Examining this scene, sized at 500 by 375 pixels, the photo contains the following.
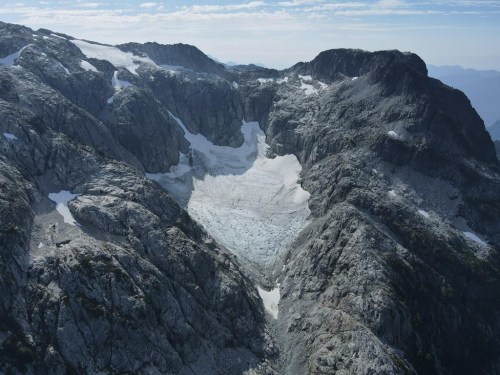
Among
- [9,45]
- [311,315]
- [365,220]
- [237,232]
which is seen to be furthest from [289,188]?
[9,45]

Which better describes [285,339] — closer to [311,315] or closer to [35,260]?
[311,315]

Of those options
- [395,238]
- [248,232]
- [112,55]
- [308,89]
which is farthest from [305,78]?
[395,238]

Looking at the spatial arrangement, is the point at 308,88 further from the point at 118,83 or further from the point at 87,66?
the point at 87,66

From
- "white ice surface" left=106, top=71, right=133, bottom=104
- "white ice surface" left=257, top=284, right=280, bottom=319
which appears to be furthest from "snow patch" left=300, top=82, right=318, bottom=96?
"white ice surface" left=257, top=284, right=280, bottom=319

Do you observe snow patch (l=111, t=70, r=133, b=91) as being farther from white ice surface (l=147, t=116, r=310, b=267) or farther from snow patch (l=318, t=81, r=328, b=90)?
snow patch (l=318, t=81, r=328, b=90)

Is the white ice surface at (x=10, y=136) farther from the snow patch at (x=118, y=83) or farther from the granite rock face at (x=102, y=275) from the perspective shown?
the snow patch at (x=118, y=83)

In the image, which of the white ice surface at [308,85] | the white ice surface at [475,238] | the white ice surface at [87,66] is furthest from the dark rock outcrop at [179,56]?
the white ice surface at [475,238]
